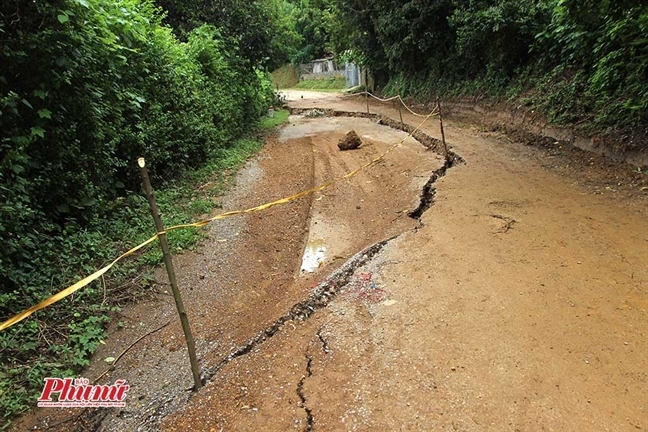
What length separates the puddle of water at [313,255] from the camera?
5.20 meters

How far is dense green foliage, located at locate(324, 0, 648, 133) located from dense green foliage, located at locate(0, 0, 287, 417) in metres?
7.17

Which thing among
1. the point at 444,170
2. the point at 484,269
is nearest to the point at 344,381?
the point at 484,269

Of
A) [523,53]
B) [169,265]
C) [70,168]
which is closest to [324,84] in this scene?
[523,53]

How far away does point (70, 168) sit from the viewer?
16.2 ft

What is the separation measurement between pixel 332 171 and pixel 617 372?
7188 mm

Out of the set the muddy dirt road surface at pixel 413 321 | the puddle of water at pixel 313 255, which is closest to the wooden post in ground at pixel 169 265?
the muddy dirt road surface at pixel 413 321

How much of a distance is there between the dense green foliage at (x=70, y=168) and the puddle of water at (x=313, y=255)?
177 cm

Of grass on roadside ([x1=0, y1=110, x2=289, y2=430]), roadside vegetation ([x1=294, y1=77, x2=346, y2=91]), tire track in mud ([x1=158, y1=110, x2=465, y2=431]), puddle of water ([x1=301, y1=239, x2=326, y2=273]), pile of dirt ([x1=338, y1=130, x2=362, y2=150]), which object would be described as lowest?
roadside vegetation ([x1=294, y1=77, x2=346, y2=91])

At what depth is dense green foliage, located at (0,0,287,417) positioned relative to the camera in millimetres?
3639

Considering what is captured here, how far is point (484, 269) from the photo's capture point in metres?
4.32

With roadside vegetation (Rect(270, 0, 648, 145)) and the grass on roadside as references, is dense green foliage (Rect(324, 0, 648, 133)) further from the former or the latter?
the grass on roadside

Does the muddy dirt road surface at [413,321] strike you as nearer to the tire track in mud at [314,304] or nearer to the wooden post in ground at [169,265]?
the tire track in mud at [314,304]

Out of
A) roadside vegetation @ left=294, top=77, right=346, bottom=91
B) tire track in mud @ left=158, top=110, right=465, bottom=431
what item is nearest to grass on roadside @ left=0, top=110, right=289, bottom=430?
tire track in mud @ left=158, top=110, right=465, bottom=431

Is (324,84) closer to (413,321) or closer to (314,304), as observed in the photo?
(314,304)
